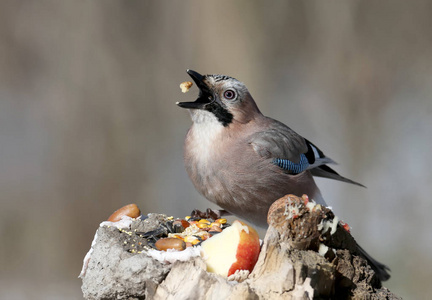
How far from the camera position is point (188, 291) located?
80.8 inches

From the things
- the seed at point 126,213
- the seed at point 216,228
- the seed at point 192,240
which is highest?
the seed at point 126,213

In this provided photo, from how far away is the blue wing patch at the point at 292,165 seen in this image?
306 cm

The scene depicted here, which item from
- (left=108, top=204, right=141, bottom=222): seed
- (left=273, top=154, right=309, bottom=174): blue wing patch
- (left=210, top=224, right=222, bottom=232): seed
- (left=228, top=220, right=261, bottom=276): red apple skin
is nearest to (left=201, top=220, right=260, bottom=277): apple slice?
(left=228, top=220, right=261, bottom=276): red apple skin

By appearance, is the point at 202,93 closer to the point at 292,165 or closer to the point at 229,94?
the point at 229,94

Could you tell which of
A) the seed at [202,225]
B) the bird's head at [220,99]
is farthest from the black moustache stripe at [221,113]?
the seed at [202,225]

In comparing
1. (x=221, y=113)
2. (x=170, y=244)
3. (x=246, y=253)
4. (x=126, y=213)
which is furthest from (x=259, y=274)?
(x=221, y=113)

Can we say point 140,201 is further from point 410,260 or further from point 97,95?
point 410,260

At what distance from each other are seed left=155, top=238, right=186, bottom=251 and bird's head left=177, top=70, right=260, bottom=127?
0.85 m

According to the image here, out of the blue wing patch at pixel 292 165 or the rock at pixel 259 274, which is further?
the blue wing patch at pixel 292 165

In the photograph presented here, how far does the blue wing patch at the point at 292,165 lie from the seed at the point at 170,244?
913 millimetres

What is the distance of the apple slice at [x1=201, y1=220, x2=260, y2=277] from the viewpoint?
2146mm

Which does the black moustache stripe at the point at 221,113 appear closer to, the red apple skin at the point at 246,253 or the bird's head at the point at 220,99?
the bird's head at the point at 220,99

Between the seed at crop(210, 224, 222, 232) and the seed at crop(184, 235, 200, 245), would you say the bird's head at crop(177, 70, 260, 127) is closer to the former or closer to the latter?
the seed at crop(210, 224, 222, 232)

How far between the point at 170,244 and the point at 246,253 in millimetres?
299
